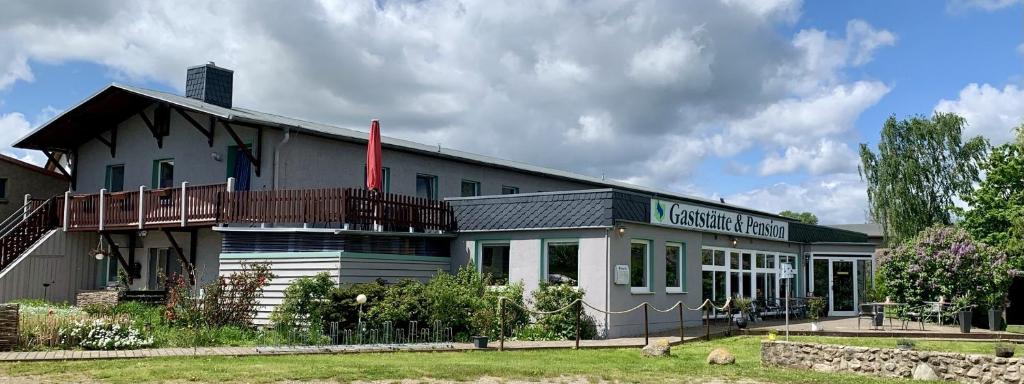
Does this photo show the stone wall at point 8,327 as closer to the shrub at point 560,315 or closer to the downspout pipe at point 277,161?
the downspout pipe at point 277,161

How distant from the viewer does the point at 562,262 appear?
19547 mm

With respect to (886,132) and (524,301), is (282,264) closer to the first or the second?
(524,301)

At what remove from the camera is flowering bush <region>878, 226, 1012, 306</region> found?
72.6 feet

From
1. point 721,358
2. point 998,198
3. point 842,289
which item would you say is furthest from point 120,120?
point 998,198

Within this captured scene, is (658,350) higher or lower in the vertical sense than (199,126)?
lower

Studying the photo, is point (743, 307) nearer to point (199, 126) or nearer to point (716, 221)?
point (716, 221)

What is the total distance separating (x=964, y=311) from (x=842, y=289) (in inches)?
310

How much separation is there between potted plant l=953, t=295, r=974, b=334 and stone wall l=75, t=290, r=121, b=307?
728 inches

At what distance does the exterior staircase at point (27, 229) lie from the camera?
887 inches

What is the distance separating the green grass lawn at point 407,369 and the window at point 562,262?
4291 mm

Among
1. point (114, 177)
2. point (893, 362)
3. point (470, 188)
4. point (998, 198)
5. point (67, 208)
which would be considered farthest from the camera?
point (998, 198)

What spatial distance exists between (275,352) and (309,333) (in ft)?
5.29

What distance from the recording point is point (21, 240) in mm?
22969

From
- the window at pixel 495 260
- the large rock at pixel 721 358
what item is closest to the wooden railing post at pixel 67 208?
the window at pixel 495 260
